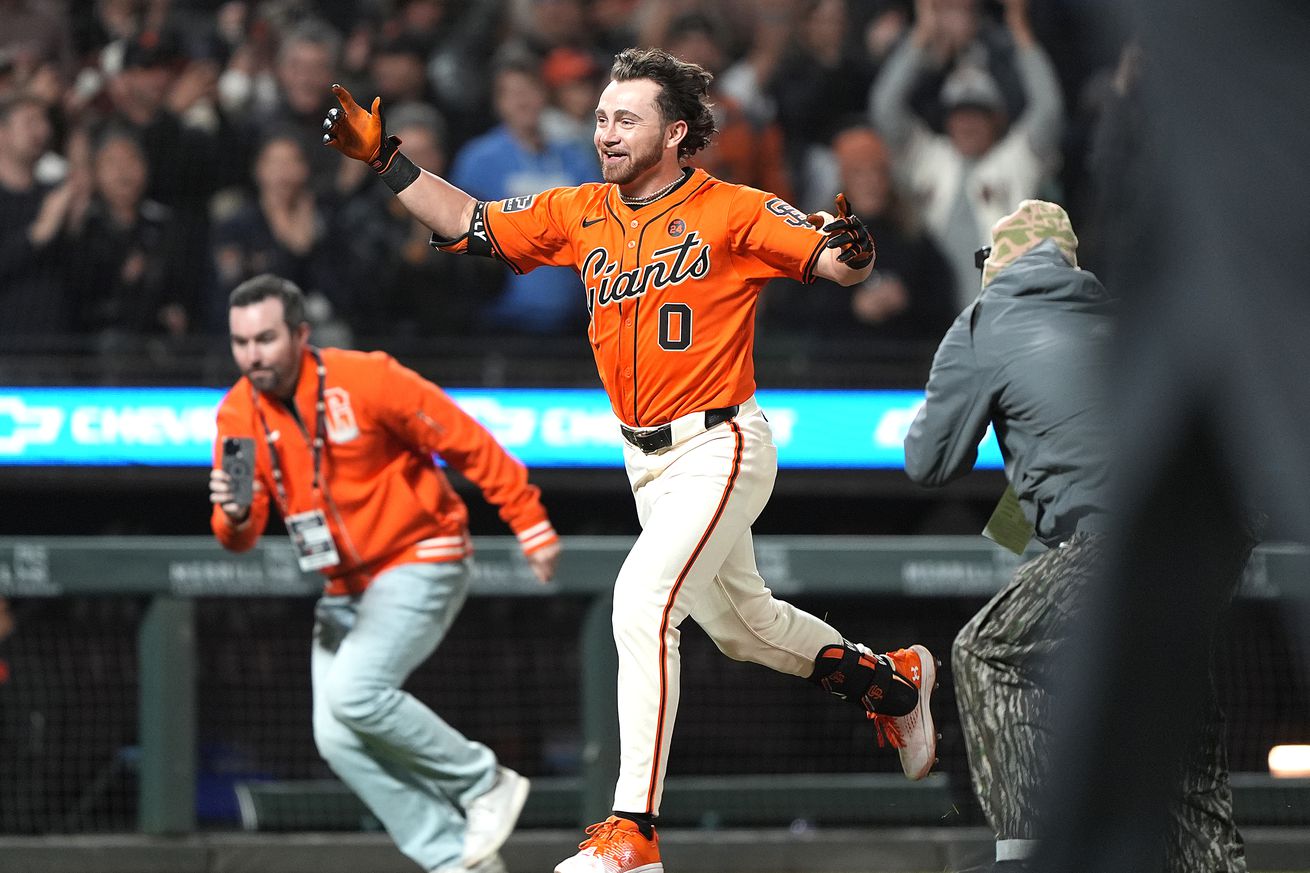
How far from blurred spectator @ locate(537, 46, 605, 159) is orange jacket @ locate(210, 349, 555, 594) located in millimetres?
3017

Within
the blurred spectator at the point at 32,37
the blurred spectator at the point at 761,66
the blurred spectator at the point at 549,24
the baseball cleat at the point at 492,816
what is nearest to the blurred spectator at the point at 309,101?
the blurred spectator at the point at 549,24

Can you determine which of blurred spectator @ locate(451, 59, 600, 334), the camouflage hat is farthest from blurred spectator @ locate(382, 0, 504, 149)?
the camouflage hat

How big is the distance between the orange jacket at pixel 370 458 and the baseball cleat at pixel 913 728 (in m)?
1.26

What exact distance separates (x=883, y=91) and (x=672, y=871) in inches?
157

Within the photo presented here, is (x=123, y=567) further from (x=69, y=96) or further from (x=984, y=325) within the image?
(x=984, y=325)

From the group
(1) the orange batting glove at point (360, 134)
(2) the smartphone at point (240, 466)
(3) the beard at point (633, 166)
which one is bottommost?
(2) the smartphone at point (240, 466)

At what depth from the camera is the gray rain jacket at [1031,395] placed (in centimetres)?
405

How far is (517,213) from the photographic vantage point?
184 inches

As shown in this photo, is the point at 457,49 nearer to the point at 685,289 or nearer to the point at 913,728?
the point at 685,289

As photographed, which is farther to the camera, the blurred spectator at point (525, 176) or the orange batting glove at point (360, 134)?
the blurred spectator at point (525, 176)

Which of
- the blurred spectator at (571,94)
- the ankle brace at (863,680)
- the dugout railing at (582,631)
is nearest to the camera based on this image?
the ankle brace at (863,680)

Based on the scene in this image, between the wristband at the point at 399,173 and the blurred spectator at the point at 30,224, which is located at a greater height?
the blurred spectator at the point at 30,224

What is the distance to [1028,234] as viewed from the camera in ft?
14.3

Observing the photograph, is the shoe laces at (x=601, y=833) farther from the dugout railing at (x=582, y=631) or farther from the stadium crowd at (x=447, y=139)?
the stadium crowd at (x=447, y=139)
